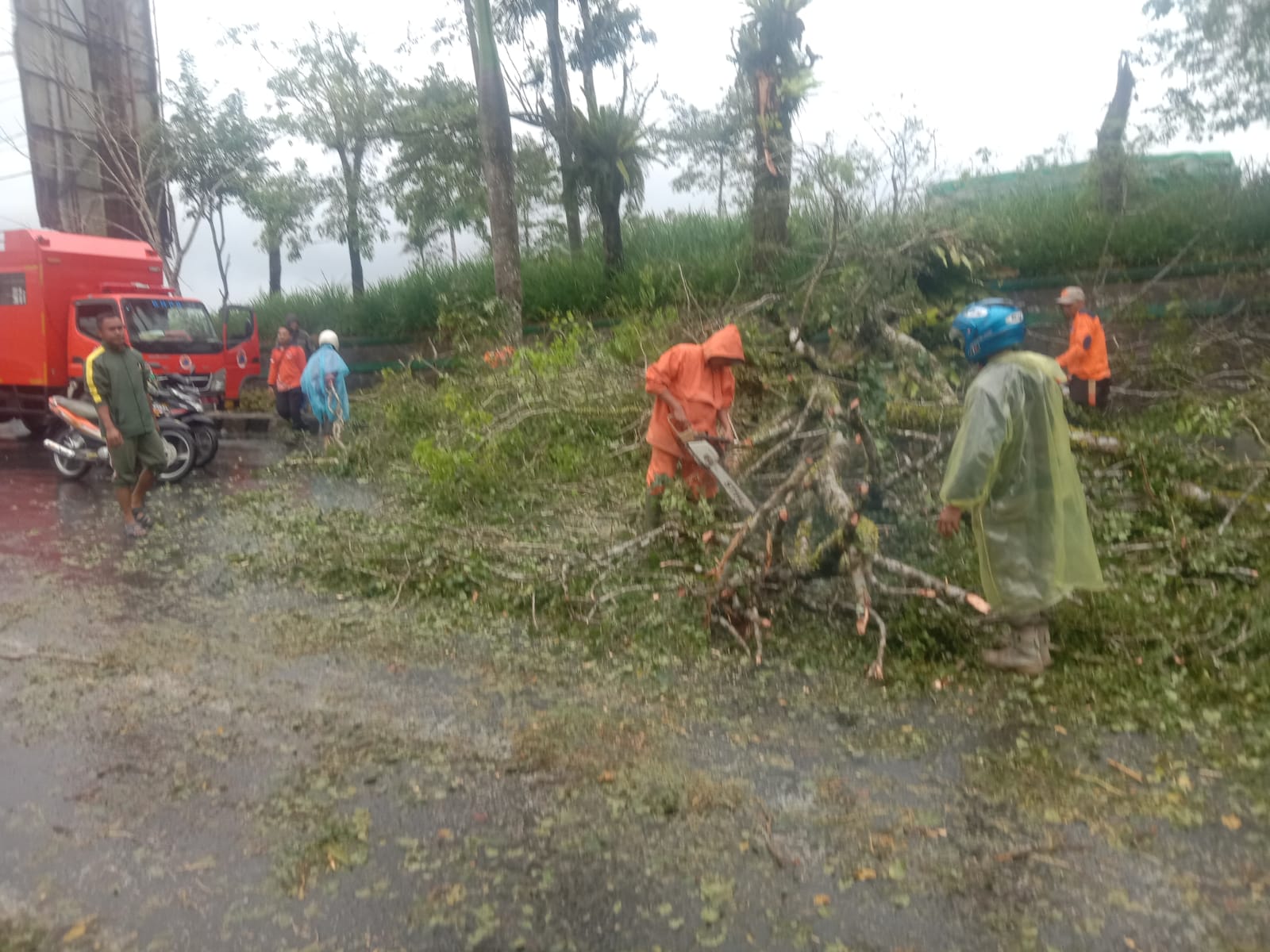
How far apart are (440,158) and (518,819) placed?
21531mm

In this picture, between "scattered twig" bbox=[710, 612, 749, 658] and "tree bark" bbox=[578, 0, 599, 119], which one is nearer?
"scattered twig" bbox=[710, 612, 749, 658]

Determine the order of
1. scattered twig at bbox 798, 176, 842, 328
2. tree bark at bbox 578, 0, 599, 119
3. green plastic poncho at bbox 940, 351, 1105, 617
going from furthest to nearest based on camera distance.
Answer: tree bark at bbox 578, 0, 599, 119 → scattered twig at bbox 798, 176, 842, 328 → green plastic poncho at bbox 940, 351, 1105, 617

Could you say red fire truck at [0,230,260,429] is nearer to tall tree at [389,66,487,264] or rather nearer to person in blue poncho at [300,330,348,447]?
person in blue poncho at [300,330,348,447]

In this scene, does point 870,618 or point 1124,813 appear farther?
point 870,618

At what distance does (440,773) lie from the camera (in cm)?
356

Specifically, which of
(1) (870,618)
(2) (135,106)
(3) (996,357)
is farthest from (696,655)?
(2) (135,106)

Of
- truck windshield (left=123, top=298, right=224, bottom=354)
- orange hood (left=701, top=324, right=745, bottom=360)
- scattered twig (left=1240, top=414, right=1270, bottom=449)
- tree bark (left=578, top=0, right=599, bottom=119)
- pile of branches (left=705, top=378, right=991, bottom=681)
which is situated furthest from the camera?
tree bark (left=578, top=0, right=599, bottom=119)

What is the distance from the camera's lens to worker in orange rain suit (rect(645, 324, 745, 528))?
6242 millimetres

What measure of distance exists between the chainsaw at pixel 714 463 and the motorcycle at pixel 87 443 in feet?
19.9

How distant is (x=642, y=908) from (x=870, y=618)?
7.79 ft

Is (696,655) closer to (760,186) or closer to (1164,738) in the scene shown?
(1164,738)

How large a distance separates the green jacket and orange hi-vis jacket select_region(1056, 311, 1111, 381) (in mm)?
8031

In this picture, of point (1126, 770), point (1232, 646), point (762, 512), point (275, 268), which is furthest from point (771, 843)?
point (275, 268)

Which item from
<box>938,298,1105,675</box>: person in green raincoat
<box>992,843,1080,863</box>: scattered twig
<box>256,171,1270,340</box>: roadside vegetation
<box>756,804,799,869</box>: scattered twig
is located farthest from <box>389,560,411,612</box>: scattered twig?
<box>256,171,1270,340</box>: roadside vegetation
